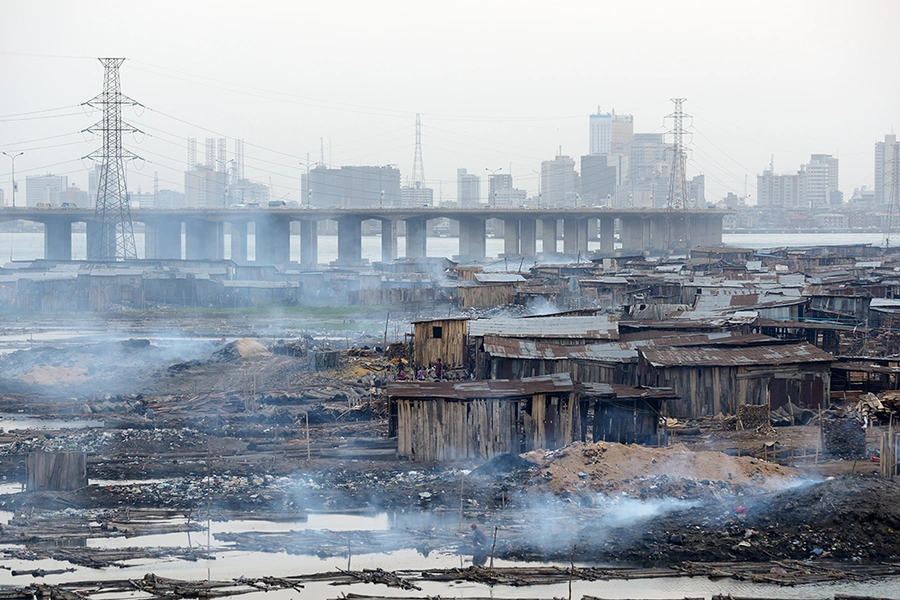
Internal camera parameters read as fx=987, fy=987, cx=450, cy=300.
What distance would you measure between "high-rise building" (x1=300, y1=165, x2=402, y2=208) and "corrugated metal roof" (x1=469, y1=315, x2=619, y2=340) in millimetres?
122842

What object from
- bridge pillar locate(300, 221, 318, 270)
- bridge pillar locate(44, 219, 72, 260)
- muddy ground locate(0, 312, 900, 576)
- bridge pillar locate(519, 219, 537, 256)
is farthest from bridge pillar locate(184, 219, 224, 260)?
muddy ground locate(0, 312, 900, 576)

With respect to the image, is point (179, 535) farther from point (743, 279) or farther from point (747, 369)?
point (743, 279)

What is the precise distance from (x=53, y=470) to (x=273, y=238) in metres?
73.7

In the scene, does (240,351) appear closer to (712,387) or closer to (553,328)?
(553,328)

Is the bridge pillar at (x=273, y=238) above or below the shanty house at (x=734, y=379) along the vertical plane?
above

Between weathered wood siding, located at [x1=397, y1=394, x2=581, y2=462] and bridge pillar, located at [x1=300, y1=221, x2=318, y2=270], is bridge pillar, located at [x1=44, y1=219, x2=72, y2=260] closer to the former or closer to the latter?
bridge pillar, located at [x1=300, y1=221, x2=318, y2=270]

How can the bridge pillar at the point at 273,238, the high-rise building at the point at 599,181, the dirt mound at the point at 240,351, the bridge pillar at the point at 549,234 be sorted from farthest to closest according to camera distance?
the high-rise building at the point at 599,181 < the bridge pillar at the point at 549,234 < the bridge pillar at the point at 273,238 < the dirt mound at the point at 240,351

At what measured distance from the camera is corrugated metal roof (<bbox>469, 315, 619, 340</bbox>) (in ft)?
84.2

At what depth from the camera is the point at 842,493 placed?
50.0ft

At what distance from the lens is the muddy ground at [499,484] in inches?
574

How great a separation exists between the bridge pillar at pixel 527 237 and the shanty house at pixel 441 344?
74447mm

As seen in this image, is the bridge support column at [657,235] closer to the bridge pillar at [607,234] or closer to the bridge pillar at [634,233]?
the bridge pillar at [634,233]

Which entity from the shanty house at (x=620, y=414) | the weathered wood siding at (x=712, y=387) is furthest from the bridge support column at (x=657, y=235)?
the shanty house at (x=620, y=414)

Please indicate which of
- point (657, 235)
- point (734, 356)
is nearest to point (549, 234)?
point (657, 235)
